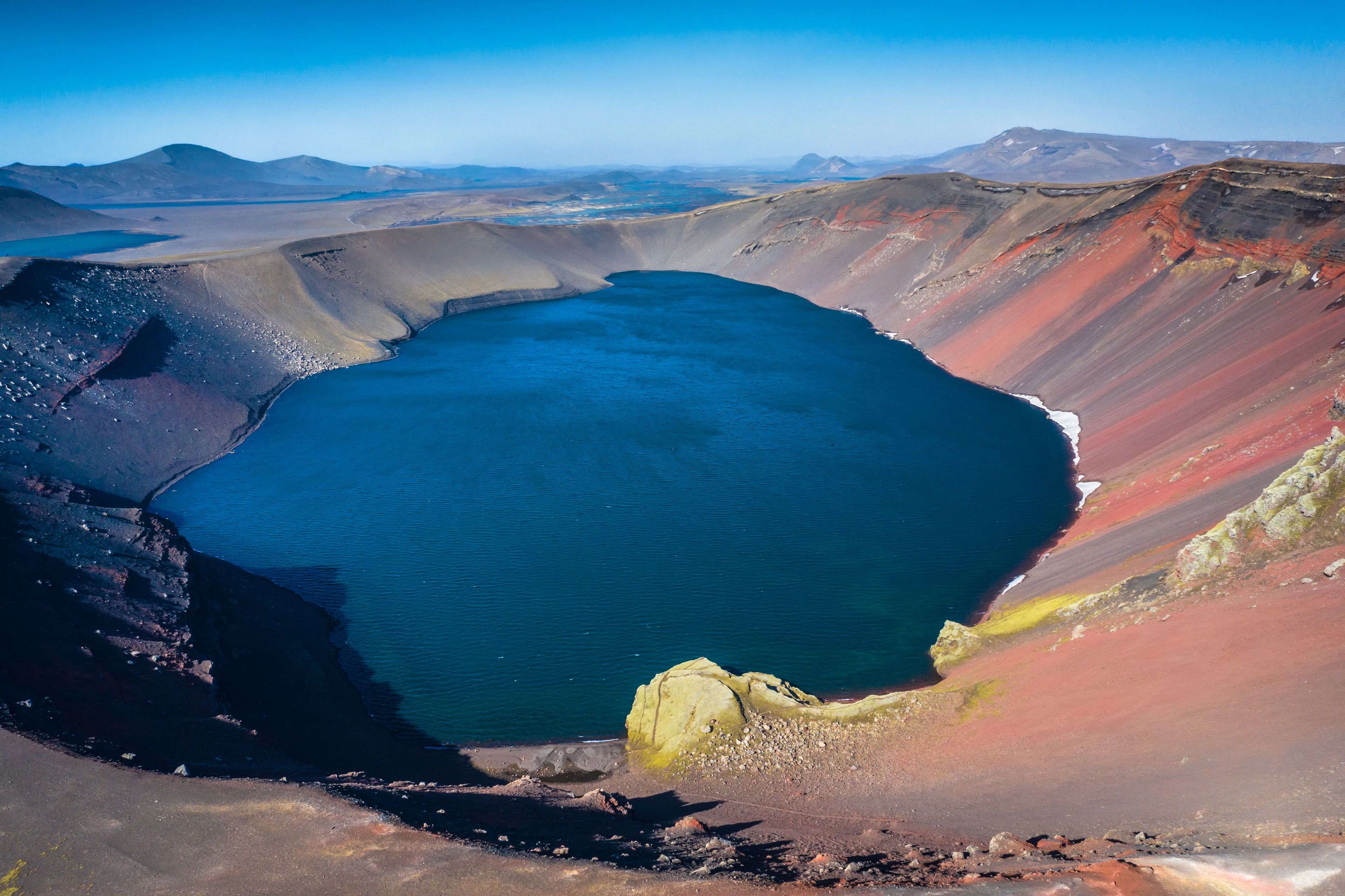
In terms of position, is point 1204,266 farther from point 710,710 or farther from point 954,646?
point 710,710

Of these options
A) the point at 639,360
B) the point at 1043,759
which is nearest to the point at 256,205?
the point at 639,360

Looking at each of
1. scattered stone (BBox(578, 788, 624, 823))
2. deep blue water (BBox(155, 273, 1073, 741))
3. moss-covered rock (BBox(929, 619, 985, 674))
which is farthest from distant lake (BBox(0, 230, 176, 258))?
moss-covered rock (BBox(929, 619, 985, 674))

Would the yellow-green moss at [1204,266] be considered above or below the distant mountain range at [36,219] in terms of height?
below

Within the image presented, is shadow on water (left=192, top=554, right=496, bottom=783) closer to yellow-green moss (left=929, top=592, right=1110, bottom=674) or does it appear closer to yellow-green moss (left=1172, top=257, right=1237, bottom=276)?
yellow-green moss (left=929, top=592, right=1110, bottom=674)

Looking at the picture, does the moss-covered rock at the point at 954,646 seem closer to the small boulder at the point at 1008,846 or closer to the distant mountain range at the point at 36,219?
the small boulder at the point at 1008,846

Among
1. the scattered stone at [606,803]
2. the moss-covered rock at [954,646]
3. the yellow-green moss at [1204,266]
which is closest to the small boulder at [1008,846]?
the scattered stone at [606,803]

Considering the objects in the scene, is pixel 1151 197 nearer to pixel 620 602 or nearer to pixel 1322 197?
pixel 1322 197

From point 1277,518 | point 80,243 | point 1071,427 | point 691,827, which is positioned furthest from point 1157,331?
point 80,243
